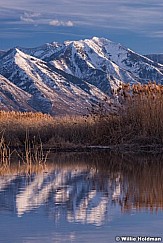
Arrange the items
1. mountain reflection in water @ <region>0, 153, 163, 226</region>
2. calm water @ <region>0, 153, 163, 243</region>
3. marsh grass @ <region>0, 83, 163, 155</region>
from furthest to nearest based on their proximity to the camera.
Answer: marsh grass @ <region>0, 83, 163, 155</region>
mountain reflection in water @ <region>0, 153, 163, 226</region>
calm water @ <region>0, 153, 163, 243</region>

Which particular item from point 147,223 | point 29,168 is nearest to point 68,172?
point 29,168

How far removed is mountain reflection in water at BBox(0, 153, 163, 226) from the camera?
10516 mm

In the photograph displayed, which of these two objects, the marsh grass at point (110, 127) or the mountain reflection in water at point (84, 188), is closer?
the mountain reflection in water at point (84, 188)

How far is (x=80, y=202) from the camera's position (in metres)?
11.3

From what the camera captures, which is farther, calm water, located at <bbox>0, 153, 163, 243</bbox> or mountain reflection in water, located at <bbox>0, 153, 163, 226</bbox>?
mountain reflection in water, located at <bbox>0, 153, 163, 226</bbox>

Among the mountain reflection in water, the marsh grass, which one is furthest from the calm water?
the marsh grass

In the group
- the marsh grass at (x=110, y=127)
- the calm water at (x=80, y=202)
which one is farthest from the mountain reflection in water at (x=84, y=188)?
the marsh grass at (x=110, y=127)

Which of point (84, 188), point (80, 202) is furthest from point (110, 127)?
point (80, 202)

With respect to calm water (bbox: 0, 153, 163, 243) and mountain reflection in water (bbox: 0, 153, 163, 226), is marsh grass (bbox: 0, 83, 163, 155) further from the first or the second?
calm water (bbox: 0, 153, 163, 243)

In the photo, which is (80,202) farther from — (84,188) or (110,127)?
(110,127)

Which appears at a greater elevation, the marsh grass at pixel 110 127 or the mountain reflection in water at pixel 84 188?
the marsh grass at pixel 110 127

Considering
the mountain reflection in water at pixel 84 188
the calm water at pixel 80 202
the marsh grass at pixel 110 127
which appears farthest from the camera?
the marsh grass at pixel 110 127

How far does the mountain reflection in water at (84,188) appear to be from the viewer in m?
10.5

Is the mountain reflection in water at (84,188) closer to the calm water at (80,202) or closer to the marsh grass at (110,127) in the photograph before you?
the calm water at (80,202)
